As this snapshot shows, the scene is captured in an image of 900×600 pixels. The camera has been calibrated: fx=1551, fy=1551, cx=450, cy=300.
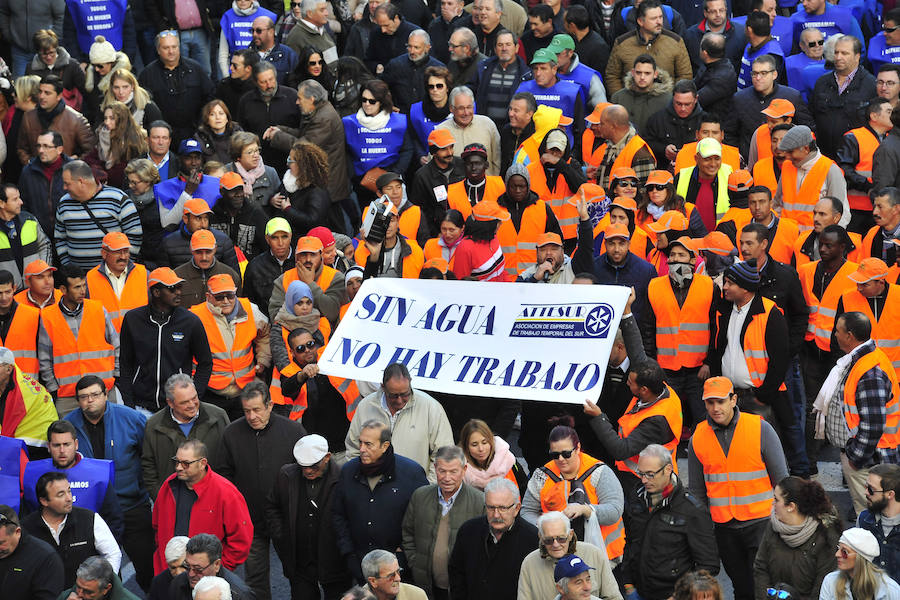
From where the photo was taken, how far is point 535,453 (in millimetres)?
12008

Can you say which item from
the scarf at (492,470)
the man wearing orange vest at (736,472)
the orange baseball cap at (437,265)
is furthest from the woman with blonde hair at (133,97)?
the man wearing orange vest at (736,472)

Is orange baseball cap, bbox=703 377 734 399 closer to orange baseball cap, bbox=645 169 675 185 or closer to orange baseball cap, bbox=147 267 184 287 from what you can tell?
orange baseball cap, bbox=645 169 675 185

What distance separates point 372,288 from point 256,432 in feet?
6.61

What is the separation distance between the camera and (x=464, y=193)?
47.6 feet

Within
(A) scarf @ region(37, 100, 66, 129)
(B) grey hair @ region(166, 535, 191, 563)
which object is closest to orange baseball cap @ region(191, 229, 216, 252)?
(A) scarf @ region(37, 100, 66, 129)

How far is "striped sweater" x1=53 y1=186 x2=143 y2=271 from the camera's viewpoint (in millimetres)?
14188

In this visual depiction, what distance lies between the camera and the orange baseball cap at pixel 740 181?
14.2 meters

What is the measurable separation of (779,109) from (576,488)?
258 inches

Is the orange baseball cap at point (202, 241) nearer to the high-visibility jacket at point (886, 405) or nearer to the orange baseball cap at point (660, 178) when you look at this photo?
the orange baseball cap at point (660, 178)

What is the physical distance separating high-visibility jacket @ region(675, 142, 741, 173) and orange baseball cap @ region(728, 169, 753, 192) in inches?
26.8

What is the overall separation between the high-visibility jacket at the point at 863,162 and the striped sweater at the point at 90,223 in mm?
6895

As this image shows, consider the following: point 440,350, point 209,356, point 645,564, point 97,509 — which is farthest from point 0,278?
point 645,564

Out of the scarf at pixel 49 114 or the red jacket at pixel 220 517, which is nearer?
the red jacket at pixel 220 517

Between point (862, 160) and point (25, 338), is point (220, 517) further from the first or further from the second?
point (862, 160)
